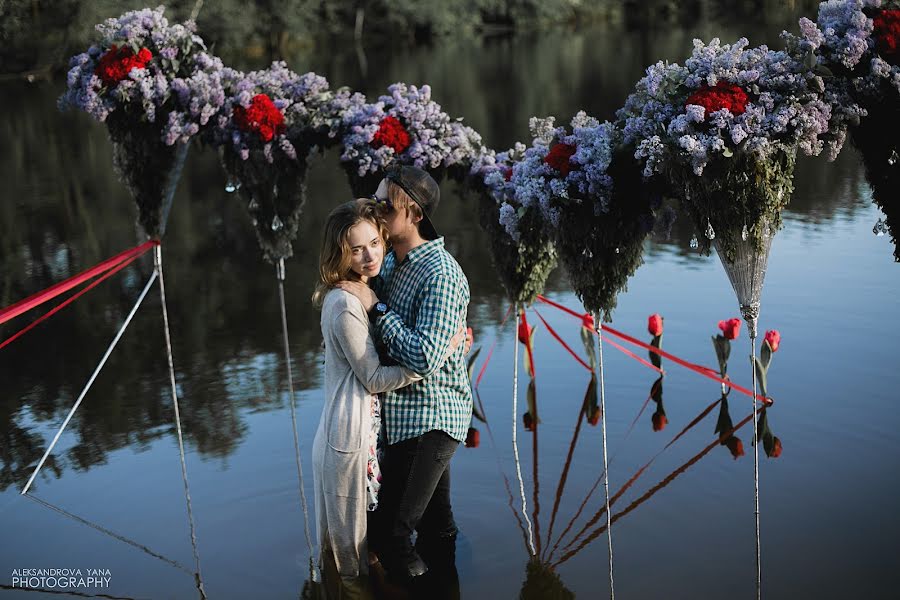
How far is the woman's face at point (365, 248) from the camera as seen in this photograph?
15.3 feet

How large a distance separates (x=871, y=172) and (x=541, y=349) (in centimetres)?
477

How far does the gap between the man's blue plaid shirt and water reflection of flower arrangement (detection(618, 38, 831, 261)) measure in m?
1.05

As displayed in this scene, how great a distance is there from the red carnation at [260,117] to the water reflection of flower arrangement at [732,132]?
2.65m

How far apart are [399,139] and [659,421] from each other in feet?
8.79

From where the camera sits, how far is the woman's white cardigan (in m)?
4.66

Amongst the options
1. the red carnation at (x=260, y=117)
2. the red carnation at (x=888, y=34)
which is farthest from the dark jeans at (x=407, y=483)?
the red carnation at (x=260, y=117)

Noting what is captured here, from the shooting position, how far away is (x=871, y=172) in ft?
15.8

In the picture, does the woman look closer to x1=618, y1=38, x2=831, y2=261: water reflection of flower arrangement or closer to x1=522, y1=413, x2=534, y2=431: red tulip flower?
x1=618, y1=38, x2=831, y2=261: water reflection of flower arrangement

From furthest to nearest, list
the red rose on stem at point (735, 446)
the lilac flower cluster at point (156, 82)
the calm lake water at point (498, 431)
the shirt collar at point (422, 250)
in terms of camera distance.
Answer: the red rose on stem at point (735, 446), the lilac flower cluster at point (156, 82), the calm lake water at point (498, 431), the shirt collar at point (422, 250)

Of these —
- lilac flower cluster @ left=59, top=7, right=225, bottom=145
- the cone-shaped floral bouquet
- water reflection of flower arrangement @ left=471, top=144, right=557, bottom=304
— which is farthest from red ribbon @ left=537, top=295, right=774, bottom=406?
lilac flower cluster @ left=59, top=7, right=225, bottom=145

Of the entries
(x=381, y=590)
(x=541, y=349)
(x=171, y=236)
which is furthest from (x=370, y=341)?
(x=171, y=236)

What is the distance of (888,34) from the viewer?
4539 mm

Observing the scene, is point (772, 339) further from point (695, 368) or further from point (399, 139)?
point (399, 139)

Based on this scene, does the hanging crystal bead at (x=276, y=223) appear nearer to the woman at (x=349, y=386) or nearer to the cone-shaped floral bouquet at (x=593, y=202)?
the cone-shaped floral bouquet at (x=593, y=202)
